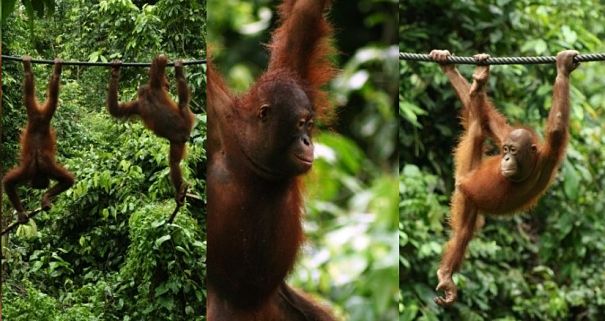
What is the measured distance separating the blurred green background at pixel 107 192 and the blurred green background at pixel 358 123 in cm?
27

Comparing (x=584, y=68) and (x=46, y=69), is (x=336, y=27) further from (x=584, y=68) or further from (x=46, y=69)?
(x=584, y=68)

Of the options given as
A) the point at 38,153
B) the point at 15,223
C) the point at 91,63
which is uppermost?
the point at 91,63

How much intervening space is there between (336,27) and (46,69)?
3.31 ft

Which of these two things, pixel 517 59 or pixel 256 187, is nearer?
pixel 256 187

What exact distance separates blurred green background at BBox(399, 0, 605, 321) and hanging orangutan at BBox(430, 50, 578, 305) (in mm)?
1156

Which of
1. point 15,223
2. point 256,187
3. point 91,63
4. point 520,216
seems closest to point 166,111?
point 91,63

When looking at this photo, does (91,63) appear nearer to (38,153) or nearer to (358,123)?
(38,153)

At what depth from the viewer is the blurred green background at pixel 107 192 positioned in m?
2.63

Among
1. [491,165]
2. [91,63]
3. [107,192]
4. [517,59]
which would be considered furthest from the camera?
[491,165]

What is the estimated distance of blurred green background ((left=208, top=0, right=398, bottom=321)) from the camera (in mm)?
2301

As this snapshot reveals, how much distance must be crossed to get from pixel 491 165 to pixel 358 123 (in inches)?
92.1

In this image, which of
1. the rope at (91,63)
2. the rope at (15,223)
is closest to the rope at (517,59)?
the rope at (91,63)

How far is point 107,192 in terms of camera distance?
2.76 meters

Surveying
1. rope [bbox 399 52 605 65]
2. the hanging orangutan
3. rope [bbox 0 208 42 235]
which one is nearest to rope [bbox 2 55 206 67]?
rope [bbox 0 208 42 235]
